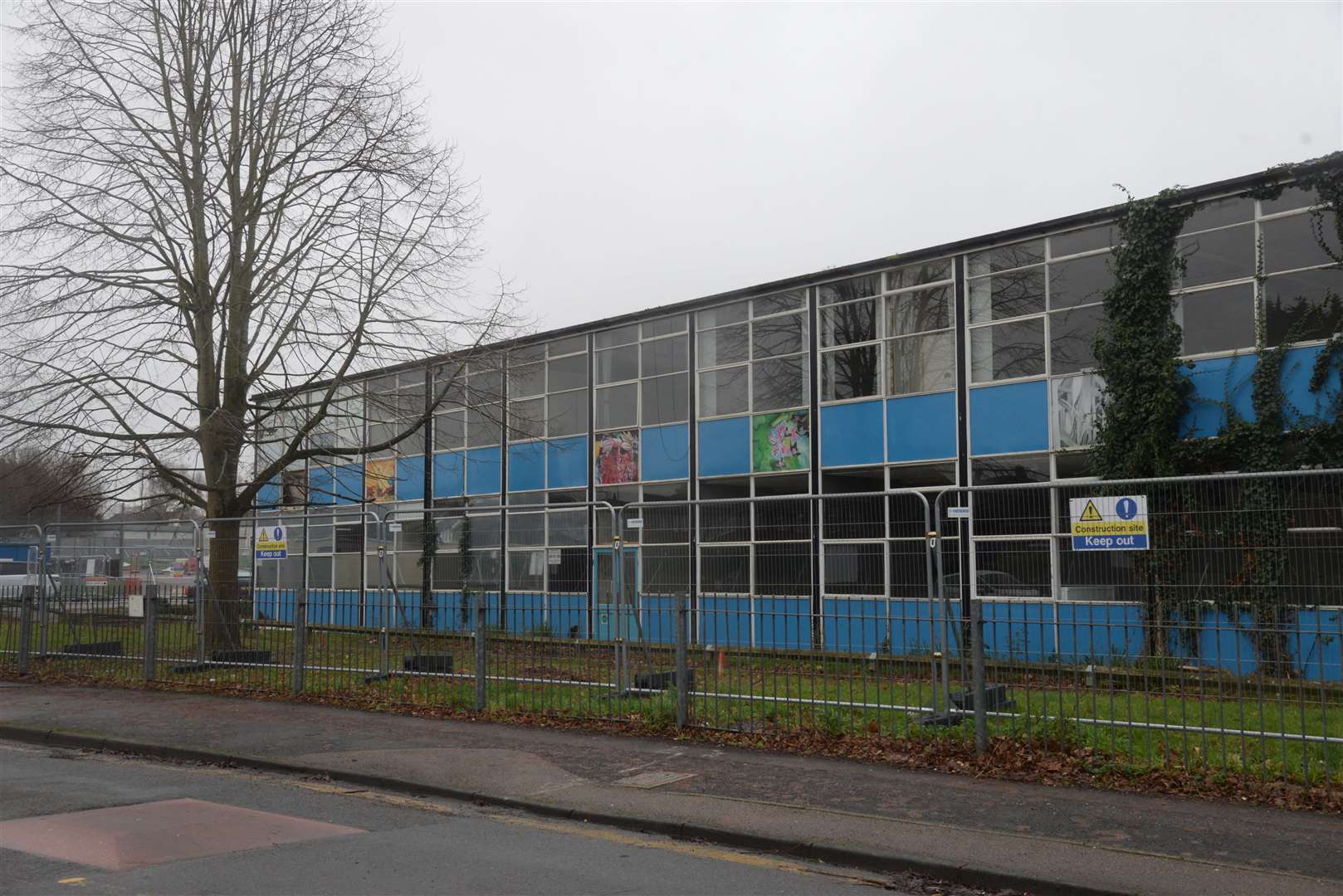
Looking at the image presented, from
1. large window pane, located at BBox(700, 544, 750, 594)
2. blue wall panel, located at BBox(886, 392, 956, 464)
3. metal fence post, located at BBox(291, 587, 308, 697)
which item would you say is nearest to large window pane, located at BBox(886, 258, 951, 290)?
blue wall panel, located at BBox(886, 392, 956, 464)

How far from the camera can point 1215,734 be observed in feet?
28.2

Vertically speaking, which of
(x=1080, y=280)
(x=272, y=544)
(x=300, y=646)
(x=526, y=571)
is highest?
(x=1080, y=280)

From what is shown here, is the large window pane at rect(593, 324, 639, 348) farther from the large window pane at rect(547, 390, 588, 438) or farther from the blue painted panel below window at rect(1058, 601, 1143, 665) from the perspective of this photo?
the blue painted panel below window at rect(1058, 601, 1143, 665)

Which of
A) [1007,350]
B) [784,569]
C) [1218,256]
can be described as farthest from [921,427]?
[784,569]

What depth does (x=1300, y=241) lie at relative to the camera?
17.2 m

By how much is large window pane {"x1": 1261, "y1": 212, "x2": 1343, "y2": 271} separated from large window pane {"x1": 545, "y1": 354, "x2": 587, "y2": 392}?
15650 millimetres

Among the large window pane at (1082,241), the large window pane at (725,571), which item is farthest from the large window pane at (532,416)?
Result: the large window pane at (725,571)

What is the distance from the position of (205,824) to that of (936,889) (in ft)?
16.6

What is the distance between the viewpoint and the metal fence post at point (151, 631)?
53.8ft

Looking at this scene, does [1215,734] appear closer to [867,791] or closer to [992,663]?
[992,663]

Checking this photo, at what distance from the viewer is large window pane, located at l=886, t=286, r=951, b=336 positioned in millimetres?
21359

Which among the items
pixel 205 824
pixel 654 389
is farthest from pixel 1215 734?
pixel 654 389

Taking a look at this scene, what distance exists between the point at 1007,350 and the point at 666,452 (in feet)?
27.7

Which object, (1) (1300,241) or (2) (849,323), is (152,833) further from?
(2) (849,323)
